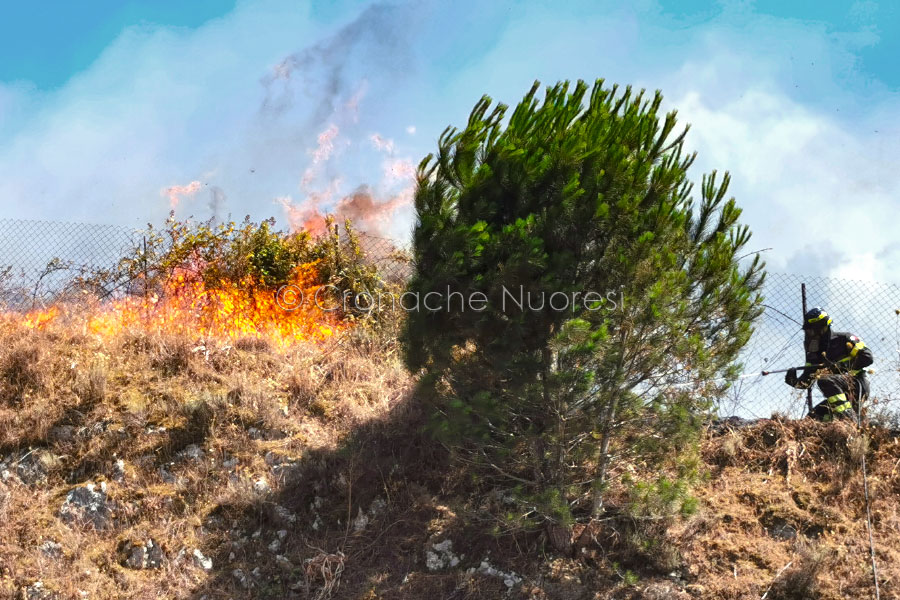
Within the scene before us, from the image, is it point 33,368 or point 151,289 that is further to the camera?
point 151,289

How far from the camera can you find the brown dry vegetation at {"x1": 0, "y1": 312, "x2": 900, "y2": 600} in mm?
6379

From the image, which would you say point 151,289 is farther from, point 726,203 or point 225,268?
point 726,203

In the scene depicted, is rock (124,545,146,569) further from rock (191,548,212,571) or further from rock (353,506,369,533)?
rock (353,506,369,533)

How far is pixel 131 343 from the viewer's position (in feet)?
29.3

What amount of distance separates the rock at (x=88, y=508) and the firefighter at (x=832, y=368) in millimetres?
7434

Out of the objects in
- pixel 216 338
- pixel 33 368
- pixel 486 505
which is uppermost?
pixel 216 338

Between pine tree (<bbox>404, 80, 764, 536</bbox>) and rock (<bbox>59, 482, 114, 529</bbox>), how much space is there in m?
3.32

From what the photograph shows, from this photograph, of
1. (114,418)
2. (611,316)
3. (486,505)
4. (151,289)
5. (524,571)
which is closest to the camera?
(611,316)

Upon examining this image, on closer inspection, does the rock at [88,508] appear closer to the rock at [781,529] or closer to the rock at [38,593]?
the rock at [38,593]

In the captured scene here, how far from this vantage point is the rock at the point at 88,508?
22.9ft

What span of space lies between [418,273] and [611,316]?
1612 mm

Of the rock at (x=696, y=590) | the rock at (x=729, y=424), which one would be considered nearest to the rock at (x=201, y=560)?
the rock at (x=696, y=590)

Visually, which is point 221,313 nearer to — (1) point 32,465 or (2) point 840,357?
(1) point 32,465

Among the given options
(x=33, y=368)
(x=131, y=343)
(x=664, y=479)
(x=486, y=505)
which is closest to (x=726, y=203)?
(x=664, y=479)
